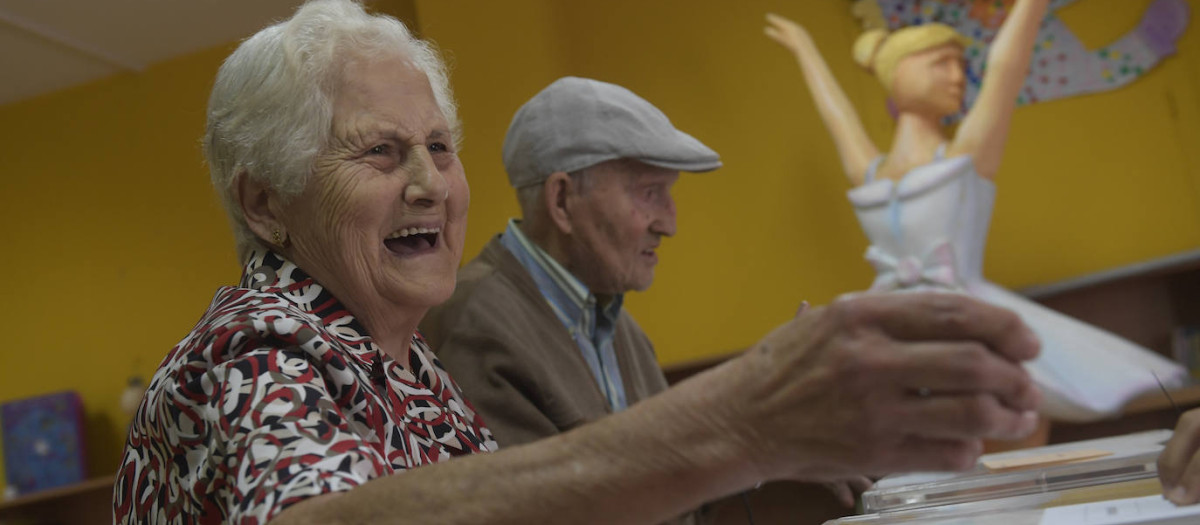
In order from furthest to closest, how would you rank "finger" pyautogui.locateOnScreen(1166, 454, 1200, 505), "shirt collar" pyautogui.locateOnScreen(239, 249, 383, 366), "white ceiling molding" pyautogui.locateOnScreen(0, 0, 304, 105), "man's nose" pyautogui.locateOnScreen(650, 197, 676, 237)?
"white ceiling molding" pyautogui.locateOnScreen(0, 0, 304, 105) < "man's nose" pyautogui.locateOnScreen(650, 197, 676, 237) < "shirt collar" pyautogui.locateOnScreen(239, 249, 383, 366) < "finger" pyautogui.locateOnScreen(1166, 454, 1200, 505)

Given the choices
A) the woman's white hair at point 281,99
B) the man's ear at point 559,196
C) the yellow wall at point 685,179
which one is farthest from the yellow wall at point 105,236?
the woman's white hair at point 281,99

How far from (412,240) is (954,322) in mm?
574

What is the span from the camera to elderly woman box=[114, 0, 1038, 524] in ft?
1.30

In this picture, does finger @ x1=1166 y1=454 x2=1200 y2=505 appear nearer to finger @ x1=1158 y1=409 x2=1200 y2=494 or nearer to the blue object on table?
finger @ x1=1158 y1=409 x2=1200 y2=494

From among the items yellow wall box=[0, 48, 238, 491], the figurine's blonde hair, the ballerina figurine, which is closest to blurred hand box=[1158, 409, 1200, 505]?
the ballerina figurine

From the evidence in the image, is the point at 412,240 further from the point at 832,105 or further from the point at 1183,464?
the point at 832,105

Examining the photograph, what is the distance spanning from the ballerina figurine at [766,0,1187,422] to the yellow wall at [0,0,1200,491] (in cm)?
11

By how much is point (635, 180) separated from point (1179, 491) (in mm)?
1052

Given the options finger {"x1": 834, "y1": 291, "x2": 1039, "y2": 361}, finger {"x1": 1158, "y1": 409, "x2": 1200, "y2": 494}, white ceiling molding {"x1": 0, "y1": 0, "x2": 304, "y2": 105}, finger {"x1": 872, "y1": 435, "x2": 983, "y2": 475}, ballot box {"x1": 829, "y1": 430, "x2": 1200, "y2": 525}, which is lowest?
ballot box {"x1": 829, "y1": 430, "x2": 1200, "y2": 525}

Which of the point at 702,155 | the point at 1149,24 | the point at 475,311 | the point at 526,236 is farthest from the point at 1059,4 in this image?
the point at 475,311

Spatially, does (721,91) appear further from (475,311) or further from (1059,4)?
(475,311)

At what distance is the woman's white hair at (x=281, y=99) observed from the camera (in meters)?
0.79

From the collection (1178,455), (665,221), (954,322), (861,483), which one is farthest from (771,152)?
(954,322)

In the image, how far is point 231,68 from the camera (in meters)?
0.83
